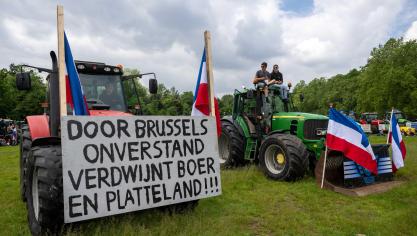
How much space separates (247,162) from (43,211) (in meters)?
6.18

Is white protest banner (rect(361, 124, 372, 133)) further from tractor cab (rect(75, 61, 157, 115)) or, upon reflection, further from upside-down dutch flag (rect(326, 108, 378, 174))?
tractor cab (rect(75, 61, 157, 115))

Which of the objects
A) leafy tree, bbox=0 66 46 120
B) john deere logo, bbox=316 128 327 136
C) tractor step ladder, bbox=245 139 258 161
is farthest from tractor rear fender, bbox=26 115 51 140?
leafy tree, bbox=0 66 46 120

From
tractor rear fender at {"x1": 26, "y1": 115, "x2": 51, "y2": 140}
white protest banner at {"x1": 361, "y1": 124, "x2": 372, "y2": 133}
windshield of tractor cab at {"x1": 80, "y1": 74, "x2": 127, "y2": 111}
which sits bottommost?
white protest banner at {"x1": 361, "y1": 124, "x2": 372, "y2": 133}

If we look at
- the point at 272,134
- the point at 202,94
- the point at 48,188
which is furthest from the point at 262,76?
the point at 48,188

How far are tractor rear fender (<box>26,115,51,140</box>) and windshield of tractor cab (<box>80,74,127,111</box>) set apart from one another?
0.77m

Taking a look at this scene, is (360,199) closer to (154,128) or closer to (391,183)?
(391,183)

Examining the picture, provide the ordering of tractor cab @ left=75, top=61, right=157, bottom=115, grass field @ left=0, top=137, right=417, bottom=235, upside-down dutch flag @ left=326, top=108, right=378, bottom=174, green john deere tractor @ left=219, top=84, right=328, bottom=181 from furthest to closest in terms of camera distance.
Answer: green john deere tractor @ left=219, top=84, right=328, bottom=181 < upside-down dutch flag @ left=326, top=108, right=378, bottom=174 < tractor cab @ left=75, top=61, right=157, bottom=115 < grass field @ left=0, top=137, right=417, bottom=235

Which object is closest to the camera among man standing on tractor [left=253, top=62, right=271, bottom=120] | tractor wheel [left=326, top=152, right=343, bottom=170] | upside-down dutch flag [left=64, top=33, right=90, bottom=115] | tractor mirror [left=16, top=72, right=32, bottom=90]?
upside-down dutch flag [left=64, top=33, right=90, bottom=115]

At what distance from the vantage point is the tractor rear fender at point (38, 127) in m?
5.02

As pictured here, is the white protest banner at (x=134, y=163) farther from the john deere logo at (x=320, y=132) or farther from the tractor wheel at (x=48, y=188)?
the john deere logo at (x=320, y=132)

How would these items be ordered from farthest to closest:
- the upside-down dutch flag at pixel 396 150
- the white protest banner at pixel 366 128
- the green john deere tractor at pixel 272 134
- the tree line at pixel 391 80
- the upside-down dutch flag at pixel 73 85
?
the tree line at pixel 391 80
the white protest banner at pixel 366 128
the upside-down dutch flag at pixel 396 150
the green john deere tractor at pixel 272 134
the upside-down dutch flag at pixel 73 85

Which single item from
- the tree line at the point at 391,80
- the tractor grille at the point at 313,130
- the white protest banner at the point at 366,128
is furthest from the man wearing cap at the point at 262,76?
the tree line at the point at 391,80

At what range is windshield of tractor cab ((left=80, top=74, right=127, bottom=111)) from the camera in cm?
557

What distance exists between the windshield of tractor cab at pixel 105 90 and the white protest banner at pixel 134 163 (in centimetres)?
176
